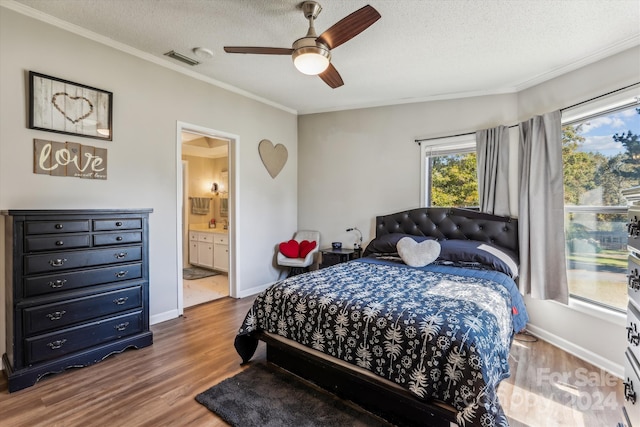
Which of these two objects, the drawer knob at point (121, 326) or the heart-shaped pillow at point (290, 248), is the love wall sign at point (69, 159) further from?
the heart-shaped pillow at point (290, 248)

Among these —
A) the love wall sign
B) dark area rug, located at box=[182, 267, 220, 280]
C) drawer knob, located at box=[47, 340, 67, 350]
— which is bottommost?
dark area rug, located at box=[182, 267, 220, 280]

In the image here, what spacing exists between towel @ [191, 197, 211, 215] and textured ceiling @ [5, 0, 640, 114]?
3.36 metres

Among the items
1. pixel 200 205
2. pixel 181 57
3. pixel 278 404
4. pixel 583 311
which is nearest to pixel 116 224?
pixel 181 57

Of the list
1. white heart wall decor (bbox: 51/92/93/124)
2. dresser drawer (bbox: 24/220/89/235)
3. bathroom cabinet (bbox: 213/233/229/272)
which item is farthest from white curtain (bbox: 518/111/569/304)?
bathroom cabinet (bbox: 213/233/229/272)

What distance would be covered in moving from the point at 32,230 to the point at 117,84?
5.19 feet

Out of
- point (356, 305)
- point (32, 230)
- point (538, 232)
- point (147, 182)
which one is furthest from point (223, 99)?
point (538, 232)

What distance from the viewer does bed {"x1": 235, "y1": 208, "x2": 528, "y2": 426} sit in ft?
4.97

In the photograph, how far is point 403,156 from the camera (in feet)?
13.6

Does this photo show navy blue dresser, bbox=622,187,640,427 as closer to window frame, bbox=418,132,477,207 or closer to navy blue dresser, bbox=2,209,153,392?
window frame, bbox=418,132,477,207

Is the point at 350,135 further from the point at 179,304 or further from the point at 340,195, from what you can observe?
the point at 179,304

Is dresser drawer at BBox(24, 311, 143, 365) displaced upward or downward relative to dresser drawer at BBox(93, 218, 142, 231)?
downward

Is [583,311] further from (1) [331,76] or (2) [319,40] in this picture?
(2) [319,40]

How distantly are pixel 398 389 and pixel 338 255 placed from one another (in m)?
2.59

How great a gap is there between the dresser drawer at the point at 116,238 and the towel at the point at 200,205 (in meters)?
3.81
